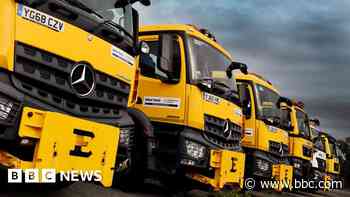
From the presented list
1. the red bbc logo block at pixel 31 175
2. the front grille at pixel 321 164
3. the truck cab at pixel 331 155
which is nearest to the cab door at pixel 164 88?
the red bbc logo block at pixel 31 175

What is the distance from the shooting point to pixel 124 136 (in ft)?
15.8

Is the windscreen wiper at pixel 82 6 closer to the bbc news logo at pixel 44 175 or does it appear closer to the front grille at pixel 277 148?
the bbc news logo at pixel 44 175

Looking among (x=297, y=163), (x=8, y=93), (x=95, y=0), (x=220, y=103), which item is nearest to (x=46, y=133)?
(x=8, y=93)

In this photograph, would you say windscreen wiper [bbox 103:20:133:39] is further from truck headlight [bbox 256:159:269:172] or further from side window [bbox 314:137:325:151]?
side window [bbox 314:137:325:151]

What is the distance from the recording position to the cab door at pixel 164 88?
21.5ft

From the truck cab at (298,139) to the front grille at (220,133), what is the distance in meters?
4.09

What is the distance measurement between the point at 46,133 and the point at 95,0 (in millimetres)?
1682

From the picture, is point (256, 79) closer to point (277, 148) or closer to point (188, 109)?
→ point (277, 148)

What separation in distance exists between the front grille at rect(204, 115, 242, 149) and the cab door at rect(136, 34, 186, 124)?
1.71 ft

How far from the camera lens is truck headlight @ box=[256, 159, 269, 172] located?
9.33 metres

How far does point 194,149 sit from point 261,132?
381 cm

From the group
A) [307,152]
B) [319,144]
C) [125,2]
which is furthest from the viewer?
[319,144]

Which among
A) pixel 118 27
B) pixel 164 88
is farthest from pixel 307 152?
pixel 118 27

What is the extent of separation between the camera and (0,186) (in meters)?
4.62
